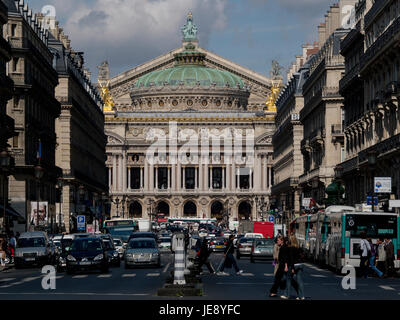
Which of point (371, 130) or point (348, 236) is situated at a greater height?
point (371, 130)

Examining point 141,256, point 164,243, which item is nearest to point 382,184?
point 141,256

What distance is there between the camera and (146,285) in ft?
163

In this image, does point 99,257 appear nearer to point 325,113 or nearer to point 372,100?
point 372,100

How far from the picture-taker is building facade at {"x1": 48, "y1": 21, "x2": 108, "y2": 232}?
125938 millimetres

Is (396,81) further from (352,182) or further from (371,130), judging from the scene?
(352,182)

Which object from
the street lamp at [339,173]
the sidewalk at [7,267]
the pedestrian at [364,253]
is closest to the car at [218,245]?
the street lamp at [339,173]

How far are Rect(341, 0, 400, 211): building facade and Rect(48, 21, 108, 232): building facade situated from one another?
28.0m

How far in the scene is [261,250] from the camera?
8306cm

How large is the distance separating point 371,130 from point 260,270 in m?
23.9

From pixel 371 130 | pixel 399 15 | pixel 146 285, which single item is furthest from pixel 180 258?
pixel 371 130

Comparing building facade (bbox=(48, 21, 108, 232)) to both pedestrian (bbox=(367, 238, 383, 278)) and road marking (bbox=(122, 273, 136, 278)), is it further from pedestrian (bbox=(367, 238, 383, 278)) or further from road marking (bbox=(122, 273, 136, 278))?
pedestrian (bbox=(367, 238, 383, 278))

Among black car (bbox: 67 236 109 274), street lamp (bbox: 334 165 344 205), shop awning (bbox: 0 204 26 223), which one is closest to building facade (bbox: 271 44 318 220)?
street lamp (bbox: 334 165 344 205)

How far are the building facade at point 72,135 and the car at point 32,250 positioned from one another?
39188 millimetres

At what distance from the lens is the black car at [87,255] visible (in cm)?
6188
